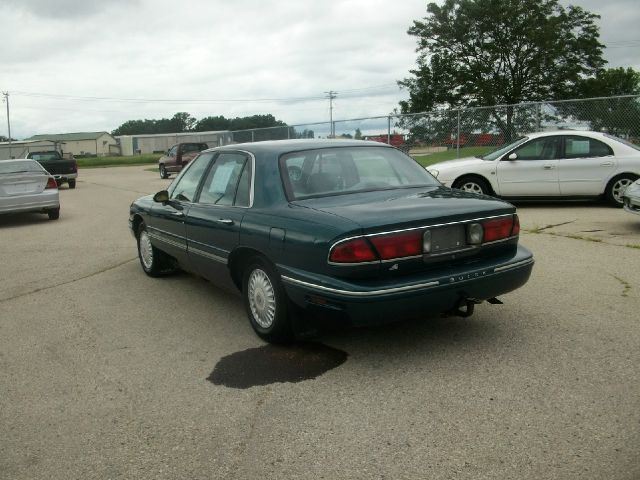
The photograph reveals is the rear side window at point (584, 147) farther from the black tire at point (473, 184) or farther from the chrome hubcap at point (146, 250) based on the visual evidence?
the chrome hubcap at point (146, 250)

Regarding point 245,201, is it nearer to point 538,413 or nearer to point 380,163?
point 380,163

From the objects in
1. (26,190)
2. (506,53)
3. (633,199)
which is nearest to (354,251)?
(633,199)

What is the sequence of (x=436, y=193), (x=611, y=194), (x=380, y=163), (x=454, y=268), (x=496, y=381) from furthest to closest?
(x=611, y=194) → (x=380, y=163) → (x=436, y=193) → (x=454, y=268) → (x=496, y=381)

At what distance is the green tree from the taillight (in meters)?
38.0

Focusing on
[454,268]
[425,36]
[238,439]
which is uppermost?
[425,36]

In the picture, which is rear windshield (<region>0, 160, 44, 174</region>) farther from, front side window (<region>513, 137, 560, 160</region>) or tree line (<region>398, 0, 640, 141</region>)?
tree line (<region>398, 0, 640, 141</region>)

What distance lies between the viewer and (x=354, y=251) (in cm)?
390

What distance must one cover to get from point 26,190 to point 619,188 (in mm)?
11734

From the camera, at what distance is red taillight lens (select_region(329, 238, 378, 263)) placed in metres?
3.90

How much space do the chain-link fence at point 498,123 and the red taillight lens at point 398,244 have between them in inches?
504

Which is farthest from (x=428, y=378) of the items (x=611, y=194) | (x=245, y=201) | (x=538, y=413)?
(x=611, y=194)

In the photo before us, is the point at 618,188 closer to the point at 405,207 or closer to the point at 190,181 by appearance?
the point at 190,181

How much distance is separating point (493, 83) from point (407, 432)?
40.6 meters

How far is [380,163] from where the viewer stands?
520cm
